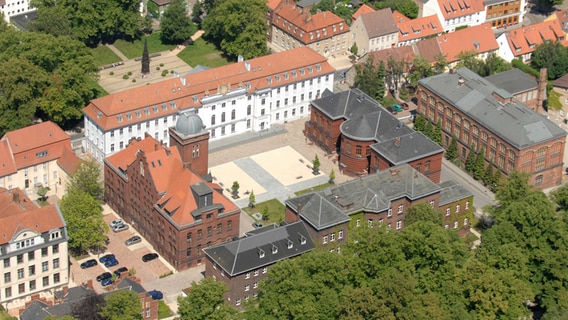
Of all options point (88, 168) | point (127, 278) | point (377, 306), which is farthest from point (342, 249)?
point (88, 168)

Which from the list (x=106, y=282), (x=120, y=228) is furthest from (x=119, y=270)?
(x=120, y=228)

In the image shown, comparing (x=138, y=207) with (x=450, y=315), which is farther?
(x=138, y=207)

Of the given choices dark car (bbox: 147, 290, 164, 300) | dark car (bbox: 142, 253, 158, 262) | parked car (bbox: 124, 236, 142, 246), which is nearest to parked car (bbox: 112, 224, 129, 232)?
parked car (bbox: 124, 236, 142, 246)

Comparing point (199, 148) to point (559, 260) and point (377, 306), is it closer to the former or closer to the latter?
point (377, 306)

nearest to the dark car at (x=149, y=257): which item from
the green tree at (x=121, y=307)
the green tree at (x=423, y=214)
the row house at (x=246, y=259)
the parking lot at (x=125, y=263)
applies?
the parking lot at (x=125, y=263)

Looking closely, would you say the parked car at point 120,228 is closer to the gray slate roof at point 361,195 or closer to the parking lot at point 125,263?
the parking lot at point 125,263

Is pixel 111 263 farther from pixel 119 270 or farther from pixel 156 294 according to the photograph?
pixel 156 294
